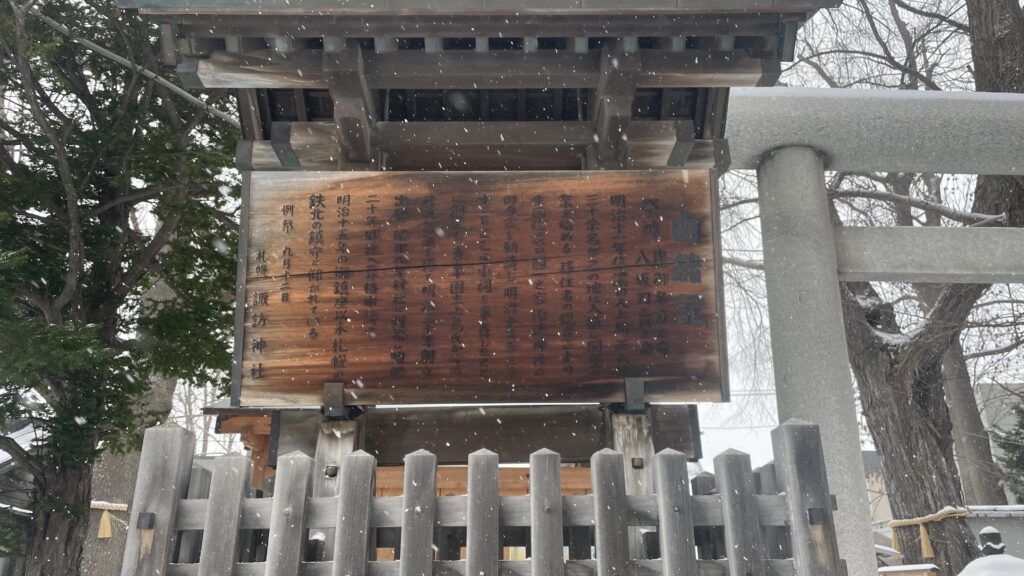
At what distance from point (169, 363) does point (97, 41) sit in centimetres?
412

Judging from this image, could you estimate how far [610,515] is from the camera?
3.41 metres

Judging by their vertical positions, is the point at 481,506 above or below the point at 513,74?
below

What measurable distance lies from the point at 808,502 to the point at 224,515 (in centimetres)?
251

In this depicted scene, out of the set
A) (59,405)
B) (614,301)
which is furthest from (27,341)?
(614,301)

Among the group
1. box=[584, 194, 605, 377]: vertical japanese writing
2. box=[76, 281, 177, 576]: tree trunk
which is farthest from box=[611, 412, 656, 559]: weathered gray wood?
box=[76, 281, 177, 576]: tree trunk

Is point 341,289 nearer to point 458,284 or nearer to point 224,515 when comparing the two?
point 458,284

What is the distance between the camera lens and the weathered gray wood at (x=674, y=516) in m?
3.36

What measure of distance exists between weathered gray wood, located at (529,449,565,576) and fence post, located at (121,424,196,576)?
154 cm

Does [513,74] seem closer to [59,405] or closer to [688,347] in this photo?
[688,347]

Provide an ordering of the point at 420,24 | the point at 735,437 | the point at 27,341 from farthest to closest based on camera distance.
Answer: the point at 735,437 → the point at 27,341 → the point at 420,24

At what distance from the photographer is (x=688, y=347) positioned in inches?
193

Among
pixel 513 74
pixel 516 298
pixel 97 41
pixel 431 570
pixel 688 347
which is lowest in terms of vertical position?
pixel 431 570

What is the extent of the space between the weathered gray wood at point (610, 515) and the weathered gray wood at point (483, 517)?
0.43 meters

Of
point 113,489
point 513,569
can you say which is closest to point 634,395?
point 513,569
